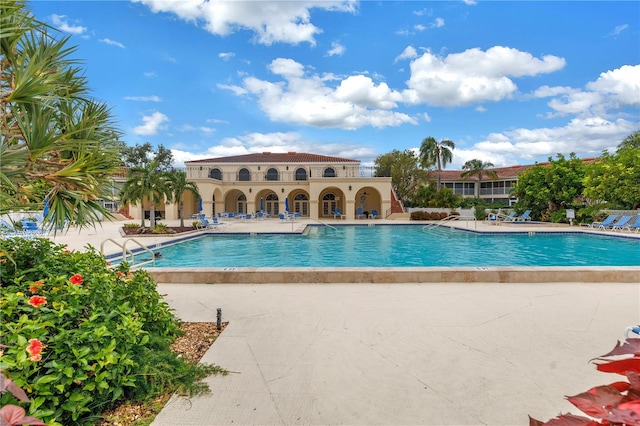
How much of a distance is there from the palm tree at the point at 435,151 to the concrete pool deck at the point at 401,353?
34392 millimetres

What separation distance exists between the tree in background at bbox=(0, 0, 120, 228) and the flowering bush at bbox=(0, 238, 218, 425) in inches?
21.2

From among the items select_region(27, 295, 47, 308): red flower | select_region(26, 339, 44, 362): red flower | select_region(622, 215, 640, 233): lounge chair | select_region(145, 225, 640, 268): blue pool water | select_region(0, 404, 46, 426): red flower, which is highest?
select_region(0, 404, 46, 426): red flower

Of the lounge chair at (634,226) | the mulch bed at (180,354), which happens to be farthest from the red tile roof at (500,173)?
the mulch bed at (180,354)

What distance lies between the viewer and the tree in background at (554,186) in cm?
2452

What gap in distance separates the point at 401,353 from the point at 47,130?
13.8 ft

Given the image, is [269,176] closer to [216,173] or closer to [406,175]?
[216,173]

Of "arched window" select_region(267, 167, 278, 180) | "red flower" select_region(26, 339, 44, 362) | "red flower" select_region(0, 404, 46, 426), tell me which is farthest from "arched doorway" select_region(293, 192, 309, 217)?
"red flower" select_region(0, 404, 46, 426)

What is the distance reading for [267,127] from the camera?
3762 cm

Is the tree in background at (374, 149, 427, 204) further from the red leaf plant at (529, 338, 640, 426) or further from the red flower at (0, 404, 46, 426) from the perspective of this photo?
the red flower at (0, 404, 46, 426)

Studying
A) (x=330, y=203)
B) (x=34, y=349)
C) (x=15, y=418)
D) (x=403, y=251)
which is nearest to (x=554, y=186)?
(x=403, y=251)

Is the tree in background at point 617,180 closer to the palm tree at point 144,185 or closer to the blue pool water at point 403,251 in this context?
the blue pool water at point 403,251

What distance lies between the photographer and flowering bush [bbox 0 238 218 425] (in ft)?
7.22

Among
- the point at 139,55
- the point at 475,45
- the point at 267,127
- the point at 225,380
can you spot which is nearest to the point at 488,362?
the point at 225,380

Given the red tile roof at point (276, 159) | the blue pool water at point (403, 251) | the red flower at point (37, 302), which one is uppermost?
the red tile roof at point (276, 159)
